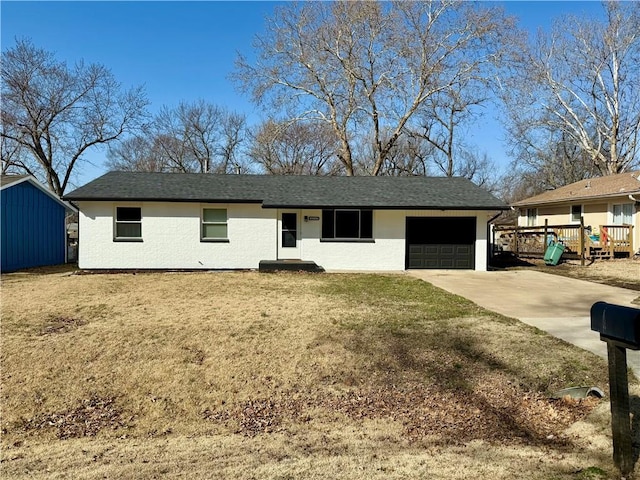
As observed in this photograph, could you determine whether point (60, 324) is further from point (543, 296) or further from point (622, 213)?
point (622, 213)

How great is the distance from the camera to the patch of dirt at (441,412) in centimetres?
379

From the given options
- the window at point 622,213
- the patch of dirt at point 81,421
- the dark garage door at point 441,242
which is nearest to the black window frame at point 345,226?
the dark garage door at point 441,242

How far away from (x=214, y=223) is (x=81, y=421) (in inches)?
470

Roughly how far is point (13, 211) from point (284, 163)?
25516 millimetres

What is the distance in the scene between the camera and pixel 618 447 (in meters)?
2.90

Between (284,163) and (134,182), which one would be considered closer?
(134,182)

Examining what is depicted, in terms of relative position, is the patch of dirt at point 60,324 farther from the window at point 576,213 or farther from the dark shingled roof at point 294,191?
the window at point 576,213

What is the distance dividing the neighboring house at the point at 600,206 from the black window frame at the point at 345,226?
9.64 m

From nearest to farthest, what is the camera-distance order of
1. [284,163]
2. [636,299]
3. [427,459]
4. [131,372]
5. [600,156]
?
1. [427,459]
2. [131,372]
3. [636,299]
4. [600,156]
5. [284,163]

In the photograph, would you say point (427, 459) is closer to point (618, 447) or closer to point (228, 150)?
point (618, 447)

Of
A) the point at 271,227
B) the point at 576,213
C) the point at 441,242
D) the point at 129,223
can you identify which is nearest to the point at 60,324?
the point at 129,223

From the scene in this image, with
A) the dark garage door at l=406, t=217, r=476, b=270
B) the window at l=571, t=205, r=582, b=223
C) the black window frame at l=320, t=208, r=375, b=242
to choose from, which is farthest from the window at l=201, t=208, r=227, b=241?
the window at l=571, t=205, r=582, b=223

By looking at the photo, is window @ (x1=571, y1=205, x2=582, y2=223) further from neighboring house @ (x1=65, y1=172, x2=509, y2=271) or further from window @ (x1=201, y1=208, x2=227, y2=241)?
window @ (x1=201, y1=208, x2=227, y2=241)

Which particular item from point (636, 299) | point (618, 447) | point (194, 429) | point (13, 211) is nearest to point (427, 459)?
point (618, 447)
